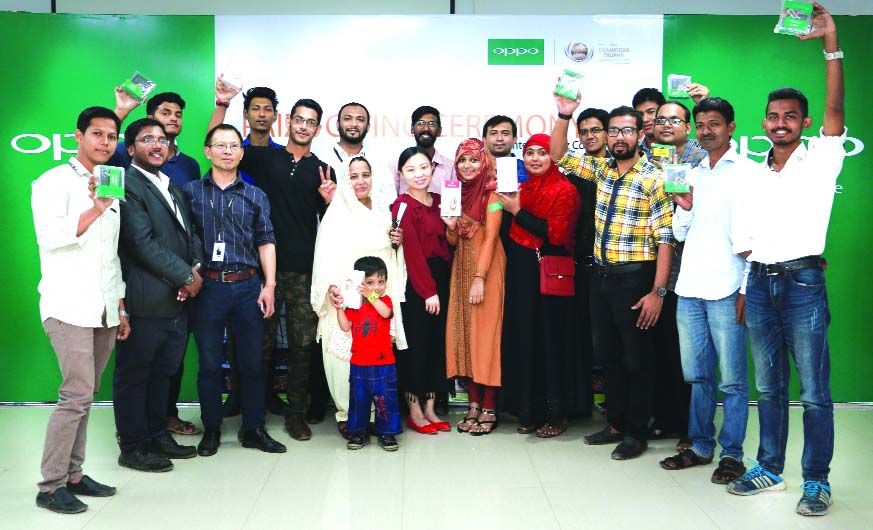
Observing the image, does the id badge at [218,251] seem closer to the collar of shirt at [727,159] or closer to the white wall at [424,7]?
the white wall at [424,7]

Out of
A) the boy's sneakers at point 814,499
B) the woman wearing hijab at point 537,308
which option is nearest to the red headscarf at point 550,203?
the woman wearing hijab at point 537,308

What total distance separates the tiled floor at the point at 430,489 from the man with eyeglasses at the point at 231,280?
250 millimetres

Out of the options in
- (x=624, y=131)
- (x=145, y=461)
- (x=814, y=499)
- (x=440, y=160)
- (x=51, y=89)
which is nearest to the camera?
(x=814, y=499)

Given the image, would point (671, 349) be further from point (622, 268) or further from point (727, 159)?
point (727, 159)

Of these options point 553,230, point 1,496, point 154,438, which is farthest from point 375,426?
point 1,496

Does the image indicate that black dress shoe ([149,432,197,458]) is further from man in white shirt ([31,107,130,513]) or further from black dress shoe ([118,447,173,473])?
man in white shirt ([31,107,130,513])

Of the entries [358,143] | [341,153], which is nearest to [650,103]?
[358,143]

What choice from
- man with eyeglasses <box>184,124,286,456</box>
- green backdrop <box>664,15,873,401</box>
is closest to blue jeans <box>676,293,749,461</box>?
green backdrop <box>664,15,873,401</box>

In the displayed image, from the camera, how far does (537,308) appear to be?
4.93 meters

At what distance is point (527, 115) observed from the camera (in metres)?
5.87

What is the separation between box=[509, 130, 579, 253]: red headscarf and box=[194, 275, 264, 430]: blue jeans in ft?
5.30

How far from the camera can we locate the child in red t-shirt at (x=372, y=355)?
15.2ft

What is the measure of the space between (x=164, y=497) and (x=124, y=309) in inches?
37.2

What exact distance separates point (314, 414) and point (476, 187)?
1829mm
